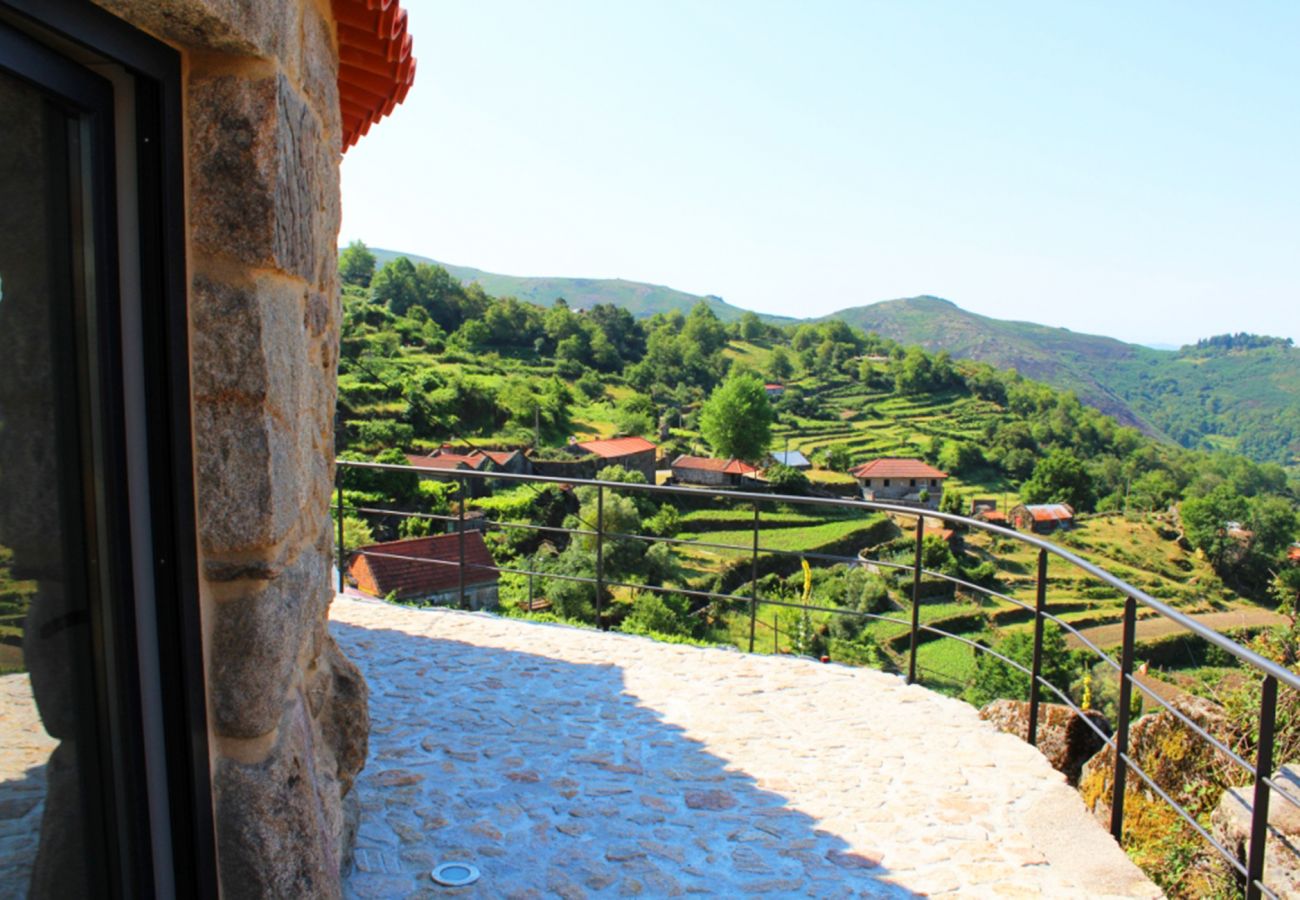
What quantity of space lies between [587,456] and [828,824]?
4193 cm

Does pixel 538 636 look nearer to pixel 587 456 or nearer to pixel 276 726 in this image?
pixel 276 726

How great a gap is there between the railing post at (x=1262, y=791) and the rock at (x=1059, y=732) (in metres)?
1.43

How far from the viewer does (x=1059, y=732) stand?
149 inches

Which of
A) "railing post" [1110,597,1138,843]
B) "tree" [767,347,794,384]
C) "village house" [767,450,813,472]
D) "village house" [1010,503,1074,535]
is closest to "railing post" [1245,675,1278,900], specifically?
"railing post" [1110,597,1138,843]

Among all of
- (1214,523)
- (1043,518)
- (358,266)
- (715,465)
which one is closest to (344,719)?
(715,465)

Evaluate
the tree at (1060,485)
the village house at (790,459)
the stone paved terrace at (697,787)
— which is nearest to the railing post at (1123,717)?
the stone paved terrace at (697,787)

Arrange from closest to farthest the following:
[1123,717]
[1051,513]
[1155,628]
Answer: [1123,717] < [1155,628] < [1051,513]

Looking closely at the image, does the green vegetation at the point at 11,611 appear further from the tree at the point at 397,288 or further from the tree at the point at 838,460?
the tree at the point at 397,288

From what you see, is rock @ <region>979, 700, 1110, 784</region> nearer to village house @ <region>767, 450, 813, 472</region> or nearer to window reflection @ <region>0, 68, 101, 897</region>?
window reflection @ <region>0, 68, 101, 897</region>

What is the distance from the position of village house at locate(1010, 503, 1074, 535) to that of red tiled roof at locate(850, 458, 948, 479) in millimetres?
5514

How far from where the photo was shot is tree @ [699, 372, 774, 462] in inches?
2036

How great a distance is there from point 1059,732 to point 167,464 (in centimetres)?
368

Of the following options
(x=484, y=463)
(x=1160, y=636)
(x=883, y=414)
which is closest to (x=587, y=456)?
(x=484, y=463)

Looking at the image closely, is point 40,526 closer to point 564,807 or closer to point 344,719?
point 344,719
